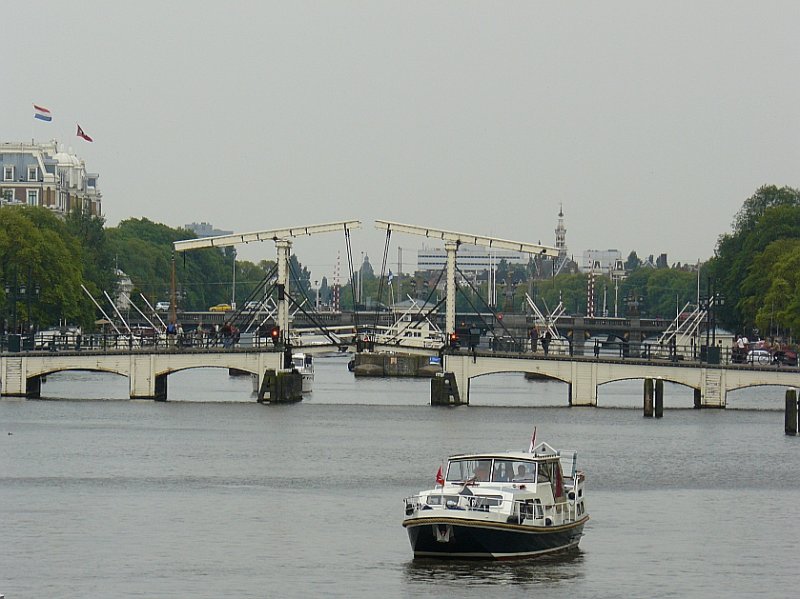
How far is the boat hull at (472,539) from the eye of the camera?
4281 cm

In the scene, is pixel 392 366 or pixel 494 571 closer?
pixel 494 571

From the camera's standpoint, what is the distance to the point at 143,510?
52344 mm

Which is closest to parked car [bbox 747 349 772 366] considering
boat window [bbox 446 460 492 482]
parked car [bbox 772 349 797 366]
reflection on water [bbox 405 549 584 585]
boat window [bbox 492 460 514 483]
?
parked car [bbox 772 349 797 366]

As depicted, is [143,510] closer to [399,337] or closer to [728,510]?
[728,510]

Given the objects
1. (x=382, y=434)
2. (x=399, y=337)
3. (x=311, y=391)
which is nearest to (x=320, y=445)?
(x=382, y=434)

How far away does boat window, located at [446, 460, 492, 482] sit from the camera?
44.5m

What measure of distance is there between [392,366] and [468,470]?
112435 mm

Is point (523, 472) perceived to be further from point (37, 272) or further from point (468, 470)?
point (37, 272)

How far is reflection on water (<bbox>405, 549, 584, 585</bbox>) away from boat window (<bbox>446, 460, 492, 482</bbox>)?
6.72 feet

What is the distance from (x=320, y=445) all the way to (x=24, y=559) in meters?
30.2

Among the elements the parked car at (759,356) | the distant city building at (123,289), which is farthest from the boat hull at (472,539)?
the distant city building at (123,289)

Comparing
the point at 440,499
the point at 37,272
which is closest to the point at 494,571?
the point at 440,499

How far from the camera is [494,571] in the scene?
42469 millimetres

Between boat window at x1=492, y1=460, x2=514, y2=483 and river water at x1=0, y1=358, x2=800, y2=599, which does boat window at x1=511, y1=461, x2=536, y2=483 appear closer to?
boat window at x1=492, y1=460, x2=514, y2=483
